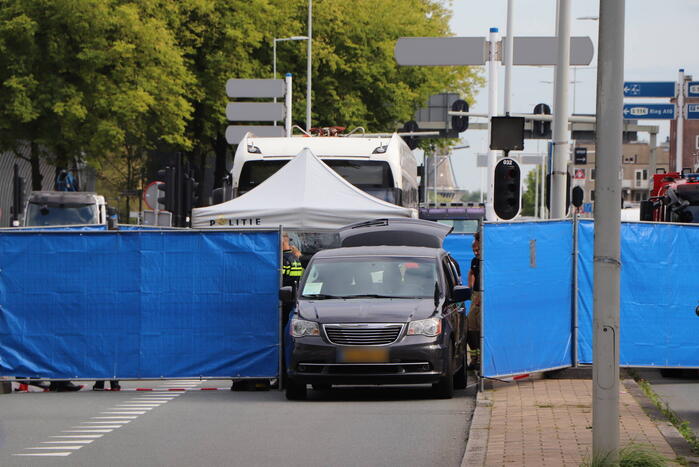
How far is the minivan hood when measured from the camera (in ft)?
47.8

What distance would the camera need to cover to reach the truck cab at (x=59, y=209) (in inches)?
1628

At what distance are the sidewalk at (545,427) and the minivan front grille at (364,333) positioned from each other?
1097 mm

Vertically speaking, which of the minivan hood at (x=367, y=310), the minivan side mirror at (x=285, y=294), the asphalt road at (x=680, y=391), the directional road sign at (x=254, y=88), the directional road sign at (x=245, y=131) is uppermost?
the directional road sign at (x=254, y=88)

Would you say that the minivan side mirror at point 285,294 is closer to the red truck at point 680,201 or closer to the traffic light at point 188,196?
the traffic light at point 188,196

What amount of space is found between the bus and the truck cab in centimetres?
1777

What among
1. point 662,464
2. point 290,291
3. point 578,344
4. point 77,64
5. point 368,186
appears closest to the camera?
point 662,464

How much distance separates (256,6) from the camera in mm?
53812

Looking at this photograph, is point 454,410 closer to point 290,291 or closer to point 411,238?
point 290,291

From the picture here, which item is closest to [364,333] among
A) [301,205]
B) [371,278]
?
[371,278]

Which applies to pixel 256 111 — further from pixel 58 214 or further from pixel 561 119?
pixel 561 119

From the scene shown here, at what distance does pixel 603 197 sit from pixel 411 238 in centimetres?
1142

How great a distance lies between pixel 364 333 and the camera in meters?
14.5

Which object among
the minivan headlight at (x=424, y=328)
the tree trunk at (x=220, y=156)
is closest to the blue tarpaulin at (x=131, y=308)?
the minivan headlight at (x=424, y=328)

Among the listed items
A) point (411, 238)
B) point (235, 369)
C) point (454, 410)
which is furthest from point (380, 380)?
point (411, 238)
